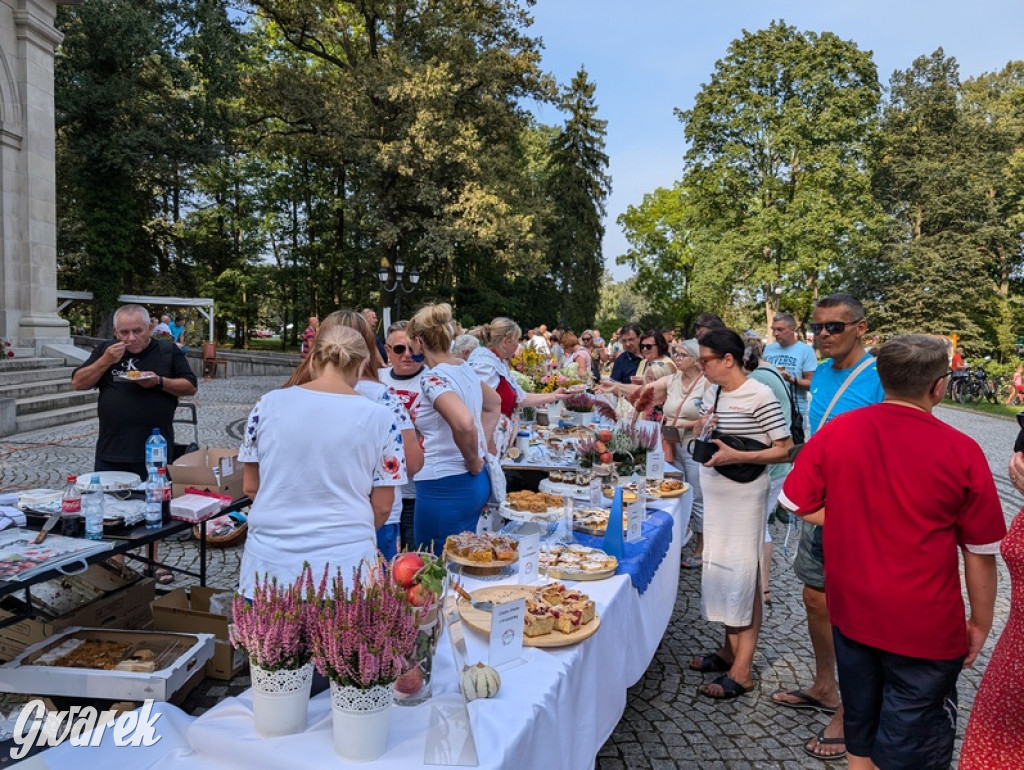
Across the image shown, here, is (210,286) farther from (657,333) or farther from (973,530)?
(973,530)

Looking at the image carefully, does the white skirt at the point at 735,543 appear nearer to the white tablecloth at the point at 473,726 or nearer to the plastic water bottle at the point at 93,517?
the white tablecloth at the point at 473,726

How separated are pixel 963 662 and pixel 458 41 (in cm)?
2335

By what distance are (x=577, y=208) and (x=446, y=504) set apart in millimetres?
31109

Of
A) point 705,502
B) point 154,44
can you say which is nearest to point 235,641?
point 705,502

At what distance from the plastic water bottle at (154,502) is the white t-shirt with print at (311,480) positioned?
122 centimetres

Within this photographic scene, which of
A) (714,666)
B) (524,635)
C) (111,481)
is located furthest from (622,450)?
(111,481)

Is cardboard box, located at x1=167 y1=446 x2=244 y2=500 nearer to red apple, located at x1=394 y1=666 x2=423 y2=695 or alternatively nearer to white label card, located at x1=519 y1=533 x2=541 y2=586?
white label card, located at x1=519 y1=533 x2=541 y2=586

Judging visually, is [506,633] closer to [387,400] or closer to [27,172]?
[387,400]

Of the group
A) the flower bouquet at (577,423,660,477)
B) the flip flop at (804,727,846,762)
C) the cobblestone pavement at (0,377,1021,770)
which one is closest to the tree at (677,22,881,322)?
the cobblestone pavement at (0,377,1021,770)

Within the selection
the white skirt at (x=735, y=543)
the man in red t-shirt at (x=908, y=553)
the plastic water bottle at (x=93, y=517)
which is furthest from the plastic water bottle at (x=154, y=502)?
the man in red t-shirt at (x=908, y=553)

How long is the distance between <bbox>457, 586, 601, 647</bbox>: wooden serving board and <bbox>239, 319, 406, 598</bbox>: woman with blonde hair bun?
42 centimetres

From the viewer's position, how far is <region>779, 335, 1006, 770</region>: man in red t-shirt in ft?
6.72

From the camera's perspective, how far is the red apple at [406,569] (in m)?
1.89

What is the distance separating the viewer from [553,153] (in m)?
33.3
